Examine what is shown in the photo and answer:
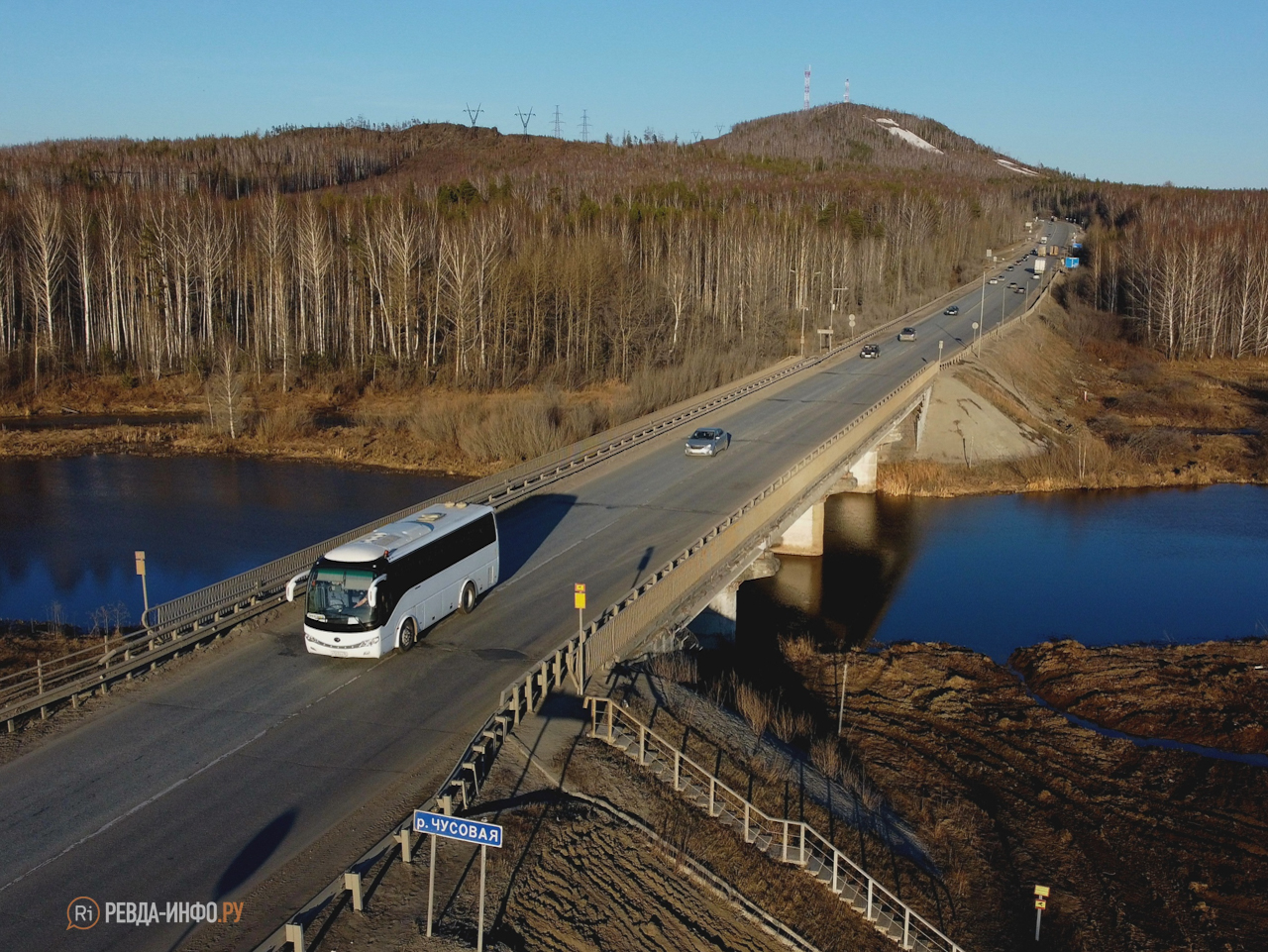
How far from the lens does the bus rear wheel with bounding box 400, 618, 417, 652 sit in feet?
66.3

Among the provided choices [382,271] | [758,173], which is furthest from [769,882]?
[758,173]

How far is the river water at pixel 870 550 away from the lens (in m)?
35.3

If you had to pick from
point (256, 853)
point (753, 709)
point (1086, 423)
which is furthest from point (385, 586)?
A: point (1086, 423)

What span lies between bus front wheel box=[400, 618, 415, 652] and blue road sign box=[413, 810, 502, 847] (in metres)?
9.01

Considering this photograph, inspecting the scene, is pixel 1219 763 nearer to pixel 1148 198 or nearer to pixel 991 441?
pixel 991 441

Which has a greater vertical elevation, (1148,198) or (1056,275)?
(1148,198)

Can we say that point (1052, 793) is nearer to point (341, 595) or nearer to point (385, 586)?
point (385, 586)

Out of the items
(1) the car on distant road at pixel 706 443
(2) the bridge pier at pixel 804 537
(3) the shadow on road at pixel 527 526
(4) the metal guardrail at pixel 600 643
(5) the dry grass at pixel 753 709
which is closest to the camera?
(4) the metal guardrail at pixel 600 643

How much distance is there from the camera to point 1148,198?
616 feet

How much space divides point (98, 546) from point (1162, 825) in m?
35.7

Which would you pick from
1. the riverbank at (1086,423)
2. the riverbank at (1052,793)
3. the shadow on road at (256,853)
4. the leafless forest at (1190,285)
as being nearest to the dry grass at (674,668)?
the riverbank at (1052,793)

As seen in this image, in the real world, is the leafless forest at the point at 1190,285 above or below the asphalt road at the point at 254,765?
above

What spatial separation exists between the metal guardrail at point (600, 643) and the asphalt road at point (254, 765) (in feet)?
1.84

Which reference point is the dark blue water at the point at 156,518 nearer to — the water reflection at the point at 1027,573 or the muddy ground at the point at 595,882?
the water reflection at the point at 1027,573
